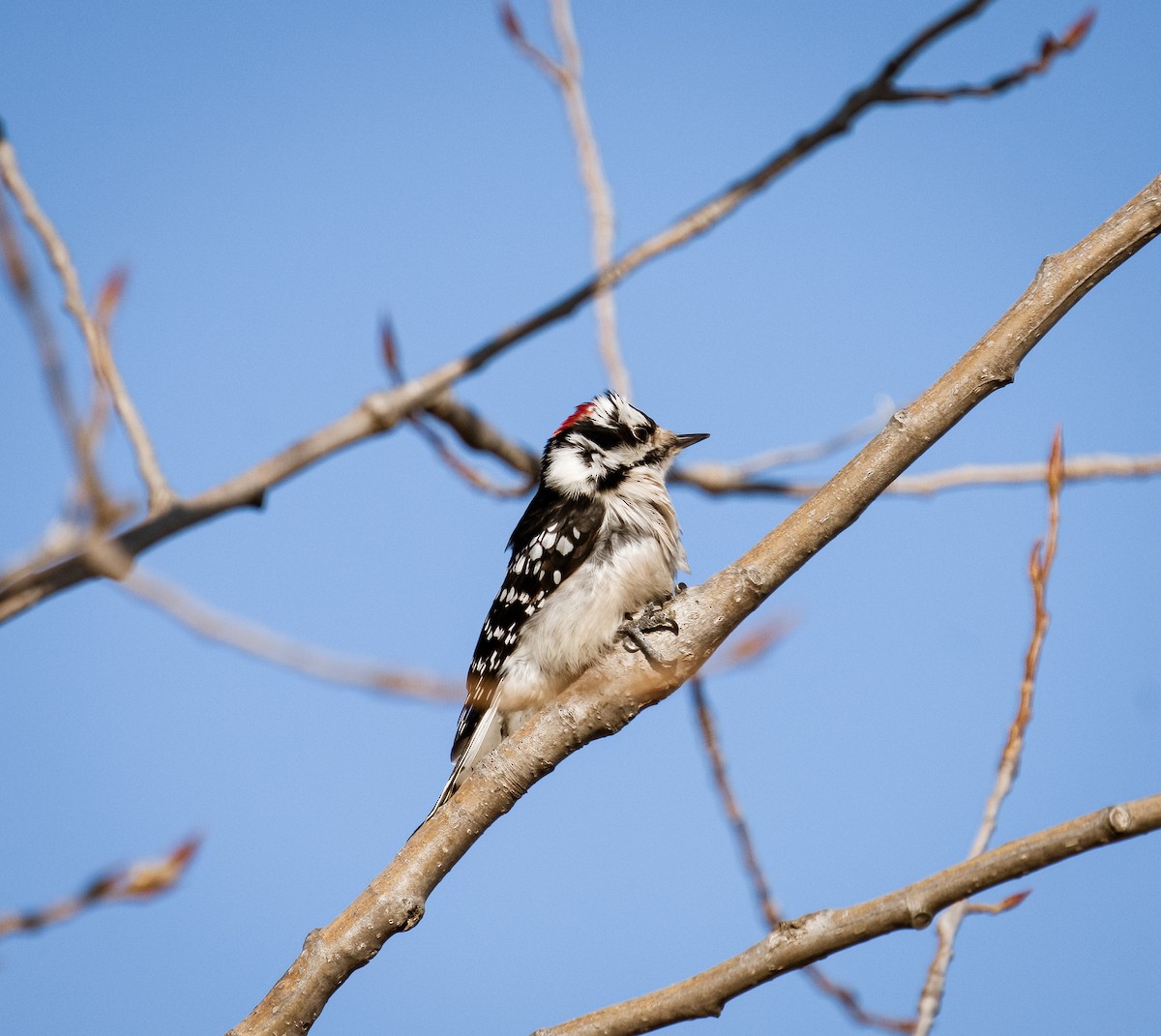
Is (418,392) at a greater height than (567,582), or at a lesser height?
lesser

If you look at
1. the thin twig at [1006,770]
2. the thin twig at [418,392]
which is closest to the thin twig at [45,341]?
the thin twig at [418,392]

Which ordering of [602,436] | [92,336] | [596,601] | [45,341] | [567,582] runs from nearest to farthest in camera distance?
[45,341], [92,336], [596,601], [567,582], [602,436]

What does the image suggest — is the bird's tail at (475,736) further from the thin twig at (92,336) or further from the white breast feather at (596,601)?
the thin twig at (92,336)

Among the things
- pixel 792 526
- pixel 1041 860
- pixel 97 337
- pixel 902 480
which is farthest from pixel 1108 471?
pixel 97 337

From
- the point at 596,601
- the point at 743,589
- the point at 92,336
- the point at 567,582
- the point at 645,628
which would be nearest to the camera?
the point at 92,336

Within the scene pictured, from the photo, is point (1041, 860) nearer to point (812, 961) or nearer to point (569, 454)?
point (812, 961)

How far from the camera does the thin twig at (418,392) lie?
170 centimetres

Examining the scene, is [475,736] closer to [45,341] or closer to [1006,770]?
[1006,770]

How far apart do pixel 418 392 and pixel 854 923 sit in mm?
1333

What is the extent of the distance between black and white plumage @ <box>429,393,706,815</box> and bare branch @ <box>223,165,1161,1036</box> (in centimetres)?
121

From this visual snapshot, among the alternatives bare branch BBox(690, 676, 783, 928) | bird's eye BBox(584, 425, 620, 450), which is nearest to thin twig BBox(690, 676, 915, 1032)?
bare branch BBox(690, 676, 783, 928)

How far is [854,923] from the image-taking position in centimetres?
211

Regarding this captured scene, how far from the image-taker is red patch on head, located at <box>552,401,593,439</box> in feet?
17.4

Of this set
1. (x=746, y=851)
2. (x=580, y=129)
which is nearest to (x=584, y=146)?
(x=580, y=129)
